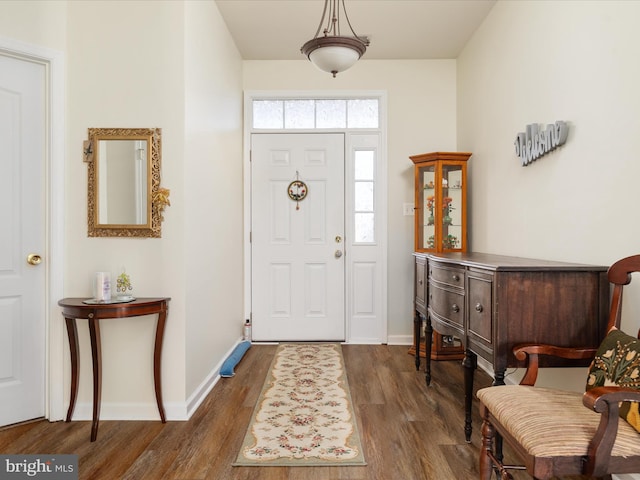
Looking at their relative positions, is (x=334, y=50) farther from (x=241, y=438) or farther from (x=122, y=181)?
(x=241, y=438)

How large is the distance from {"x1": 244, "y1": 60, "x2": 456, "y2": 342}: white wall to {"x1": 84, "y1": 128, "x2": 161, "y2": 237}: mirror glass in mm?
2174

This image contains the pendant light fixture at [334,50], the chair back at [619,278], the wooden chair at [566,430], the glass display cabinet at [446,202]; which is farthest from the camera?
the glass display cabinet at [446,202]

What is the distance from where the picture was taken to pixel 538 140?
2520 millimetres

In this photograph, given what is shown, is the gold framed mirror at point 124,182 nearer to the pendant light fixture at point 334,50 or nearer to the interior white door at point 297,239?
the pendant light fixture at point 334,50

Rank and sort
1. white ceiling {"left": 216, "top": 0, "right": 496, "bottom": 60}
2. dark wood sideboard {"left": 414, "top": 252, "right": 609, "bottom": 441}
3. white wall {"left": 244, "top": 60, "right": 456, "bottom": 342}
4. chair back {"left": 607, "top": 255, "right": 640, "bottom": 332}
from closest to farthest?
chair back {"left": 607, "top": 255, "right": 640, "bottom": 332}, dark wood sideboard {"left": 414, "top": 252, "right": 609, "bottom": 441}, white ceiling {"left": 216, "top": 0, "right": 496, "bottom": 60}, white wall {"left": 244, "top": 60, "right": 456, "bottom": 342}

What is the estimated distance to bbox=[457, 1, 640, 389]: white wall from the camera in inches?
72.6

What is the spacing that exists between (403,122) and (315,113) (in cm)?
92

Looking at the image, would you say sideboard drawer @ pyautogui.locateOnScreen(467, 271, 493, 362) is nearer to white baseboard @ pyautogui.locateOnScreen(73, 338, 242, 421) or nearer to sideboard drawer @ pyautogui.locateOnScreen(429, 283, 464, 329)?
sideboard drawer @ pyautogui.locateOnScreen(429, 283, 464, 329)

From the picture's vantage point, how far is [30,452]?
213 centimetres

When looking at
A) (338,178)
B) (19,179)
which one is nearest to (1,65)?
(19,179)

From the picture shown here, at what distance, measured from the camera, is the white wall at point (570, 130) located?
1.84 meters

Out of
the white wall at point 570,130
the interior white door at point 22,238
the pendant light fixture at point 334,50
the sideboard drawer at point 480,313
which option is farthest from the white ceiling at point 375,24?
the sideboard drawer at point 480,313

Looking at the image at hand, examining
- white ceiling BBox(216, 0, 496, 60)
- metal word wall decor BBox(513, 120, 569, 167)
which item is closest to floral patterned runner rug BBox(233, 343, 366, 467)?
metal word wall decor BBox(513, 120, 569, 167)

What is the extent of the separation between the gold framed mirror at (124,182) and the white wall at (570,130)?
2304 mm
